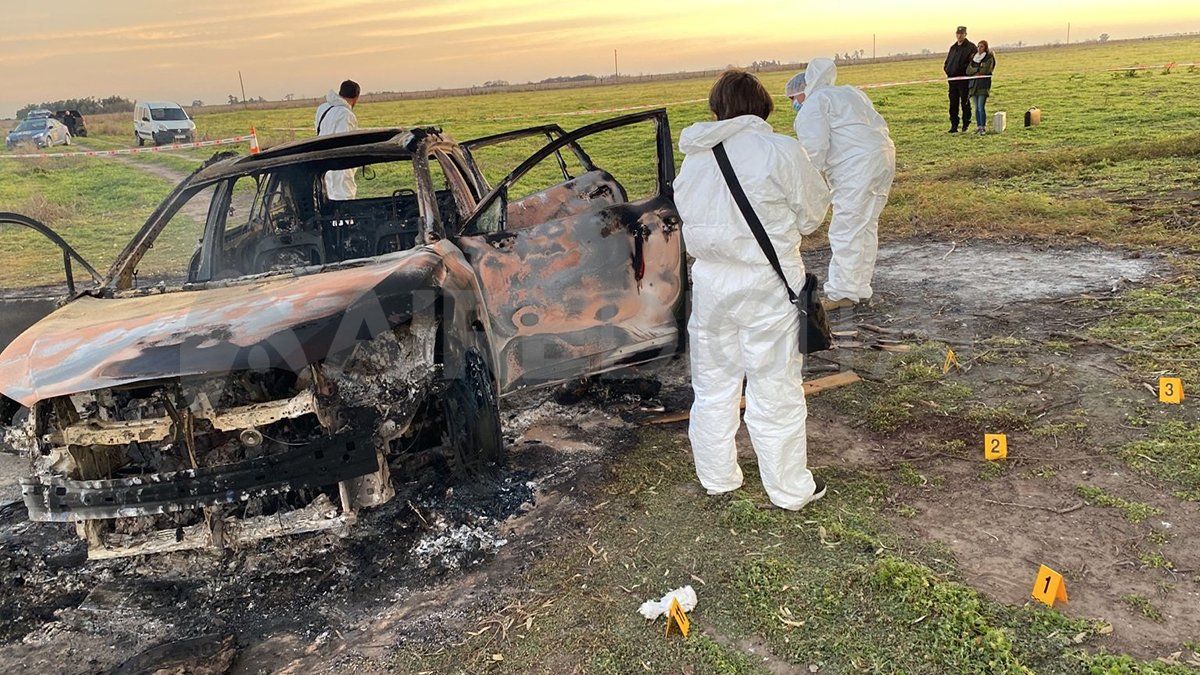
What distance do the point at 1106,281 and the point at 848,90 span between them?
2.62 m

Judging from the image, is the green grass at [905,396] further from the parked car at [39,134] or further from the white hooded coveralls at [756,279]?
the parked car at [39,134]

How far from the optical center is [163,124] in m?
28.1

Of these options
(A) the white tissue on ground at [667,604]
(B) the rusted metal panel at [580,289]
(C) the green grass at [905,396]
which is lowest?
(A) the white tissue on ground at [667,604]

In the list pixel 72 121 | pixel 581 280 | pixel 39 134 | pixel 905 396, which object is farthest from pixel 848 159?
pixel 72 121

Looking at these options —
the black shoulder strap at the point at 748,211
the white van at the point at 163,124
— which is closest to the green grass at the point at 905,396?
the black shoulder strap at the point at 748,211

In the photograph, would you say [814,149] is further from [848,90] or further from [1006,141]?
[1006,141]

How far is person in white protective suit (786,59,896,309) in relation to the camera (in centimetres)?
618

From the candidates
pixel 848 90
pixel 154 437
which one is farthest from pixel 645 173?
pixel 154 437

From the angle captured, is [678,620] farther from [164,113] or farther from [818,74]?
[164,113]

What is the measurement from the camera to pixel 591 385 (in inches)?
208

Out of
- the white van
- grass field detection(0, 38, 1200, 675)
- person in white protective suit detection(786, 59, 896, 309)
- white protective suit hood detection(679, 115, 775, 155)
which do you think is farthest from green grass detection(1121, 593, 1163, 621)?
the white van

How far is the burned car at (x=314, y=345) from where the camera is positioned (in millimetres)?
3023

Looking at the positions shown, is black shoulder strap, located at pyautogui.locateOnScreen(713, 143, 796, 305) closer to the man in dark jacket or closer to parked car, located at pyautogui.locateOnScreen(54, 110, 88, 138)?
the man in dark jacket

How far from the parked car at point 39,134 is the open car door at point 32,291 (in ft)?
77.1
